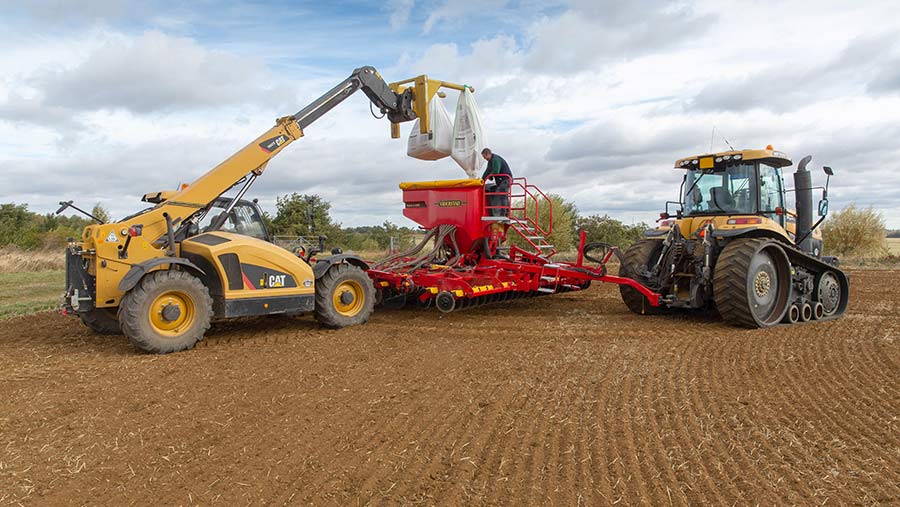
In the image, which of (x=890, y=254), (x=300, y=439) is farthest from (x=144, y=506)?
(x=890, y=254)

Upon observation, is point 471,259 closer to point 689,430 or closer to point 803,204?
point 803,204

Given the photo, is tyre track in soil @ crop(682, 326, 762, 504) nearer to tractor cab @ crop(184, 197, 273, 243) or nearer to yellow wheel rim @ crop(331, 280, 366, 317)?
yellow wheel rim @ crop(331, 280, 366, 317)

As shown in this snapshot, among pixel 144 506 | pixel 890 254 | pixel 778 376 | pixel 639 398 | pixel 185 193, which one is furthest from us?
pixel 890 254

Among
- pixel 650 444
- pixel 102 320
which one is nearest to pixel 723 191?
pixel 650 444

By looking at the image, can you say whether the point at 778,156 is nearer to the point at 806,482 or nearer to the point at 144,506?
the point at 806,482

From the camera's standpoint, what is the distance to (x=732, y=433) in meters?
4.19

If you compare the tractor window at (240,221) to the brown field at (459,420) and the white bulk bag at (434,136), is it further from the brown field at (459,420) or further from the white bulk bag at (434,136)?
the white bulk bag at (434,136)

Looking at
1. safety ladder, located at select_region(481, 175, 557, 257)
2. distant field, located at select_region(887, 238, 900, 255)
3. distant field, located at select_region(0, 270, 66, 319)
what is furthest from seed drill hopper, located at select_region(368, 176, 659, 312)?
distant field, located at select_region(887, 238, 900, 255)

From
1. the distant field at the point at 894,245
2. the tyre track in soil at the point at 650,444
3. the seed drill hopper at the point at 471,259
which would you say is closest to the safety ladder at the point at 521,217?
the seed drill hopper at the point at 471,259

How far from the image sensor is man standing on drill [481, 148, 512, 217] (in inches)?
394

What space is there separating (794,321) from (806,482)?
19.7 ft

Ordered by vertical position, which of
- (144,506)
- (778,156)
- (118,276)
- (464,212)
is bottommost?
(144,506)

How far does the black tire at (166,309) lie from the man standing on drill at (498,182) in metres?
4.79

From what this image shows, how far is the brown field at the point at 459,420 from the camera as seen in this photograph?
3447 millimetres
